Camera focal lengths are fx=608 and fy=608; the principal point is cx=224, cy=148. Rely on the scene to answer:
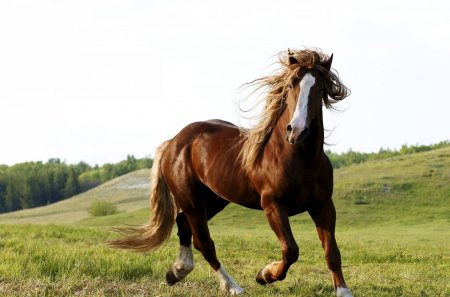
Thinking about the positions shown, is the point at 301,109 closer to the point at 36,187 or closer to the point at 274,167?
the point at 274,167

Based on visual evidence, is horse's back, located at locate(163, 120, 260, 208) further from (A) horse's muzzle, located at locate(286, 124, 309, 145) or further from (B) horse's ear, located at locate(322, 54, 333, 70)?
(B) horse's ear, located at locate(322, 54, 333, 70)

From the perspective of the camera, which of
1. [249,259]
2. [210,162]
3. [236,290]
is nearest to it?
[236,290]

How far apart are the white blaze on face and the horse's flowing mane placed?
0.67 ft

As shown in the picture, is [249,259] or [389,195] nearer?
[249,259]

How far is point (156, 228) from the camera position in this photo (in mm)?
9008

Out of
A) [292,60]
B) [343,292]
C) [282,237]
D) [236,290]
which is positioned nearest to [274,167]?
[282,237]

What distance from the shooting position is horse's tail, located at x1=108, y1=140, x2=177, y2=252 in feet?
29.5

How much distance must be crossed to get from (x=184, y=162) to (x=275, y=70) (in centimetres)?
199

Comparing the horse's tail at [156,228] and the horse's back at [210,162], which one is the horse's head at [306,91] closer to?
the horse's back at [210,162]

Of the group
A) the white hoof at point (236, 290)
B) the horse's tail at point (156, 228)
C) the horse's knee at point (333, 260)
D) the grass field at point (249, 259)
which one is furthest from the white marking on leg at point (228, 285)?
the horse's tail at point (156, 228)

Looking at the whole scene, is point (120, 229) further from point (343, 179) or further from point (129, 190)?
point (129, 190)

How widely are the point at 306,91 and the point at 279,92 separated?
85 centimetres

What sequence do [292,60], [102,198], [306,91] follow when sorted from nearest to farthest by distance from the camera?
1. [306,91]
2. [292,60]
3. [102,198]

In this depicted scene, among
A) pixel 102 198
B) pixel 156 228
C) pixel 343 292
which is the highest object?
pixel 156 228
